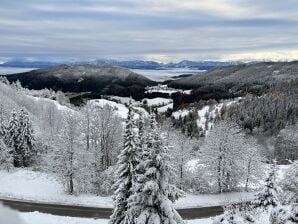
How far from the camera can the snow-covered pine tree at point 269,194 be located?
28003 mm

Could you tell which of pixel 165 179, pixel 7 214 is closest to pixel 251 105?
pixel 165 179

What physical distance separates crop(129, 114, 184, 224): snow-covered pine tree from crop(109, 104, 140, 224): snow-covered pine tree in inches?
141

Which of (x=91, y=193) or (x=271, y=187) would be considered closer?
(x=271, y=187)

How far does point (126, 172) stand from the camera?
86.3 ft

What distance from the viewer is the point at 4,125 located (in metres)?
63.0

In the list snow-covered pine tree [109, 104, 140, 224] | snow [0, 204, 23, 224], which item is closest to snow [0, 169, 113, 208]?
snow-covered pine tree [109, 104, 140, 224]

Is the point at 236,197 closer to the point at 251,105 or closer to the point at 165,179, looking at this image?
the point at 165,179

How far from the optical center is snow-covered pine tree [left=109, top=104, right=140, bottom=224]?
25672mm

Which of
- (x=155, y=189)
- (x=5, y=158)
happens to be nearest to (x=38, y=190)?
(x=5, y=158)

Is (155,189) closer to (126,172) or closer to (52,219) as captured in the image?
(126,172)

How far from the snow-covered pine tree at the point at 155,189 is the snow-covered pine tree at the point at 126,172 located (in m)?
3.57

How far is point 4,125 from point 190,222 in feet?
124

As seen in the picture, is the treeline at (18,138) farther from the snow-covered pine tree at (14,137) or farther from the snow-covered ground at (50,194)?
the snow-covered ground at (50,194)

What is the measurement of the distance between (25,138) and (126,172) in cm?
4041
